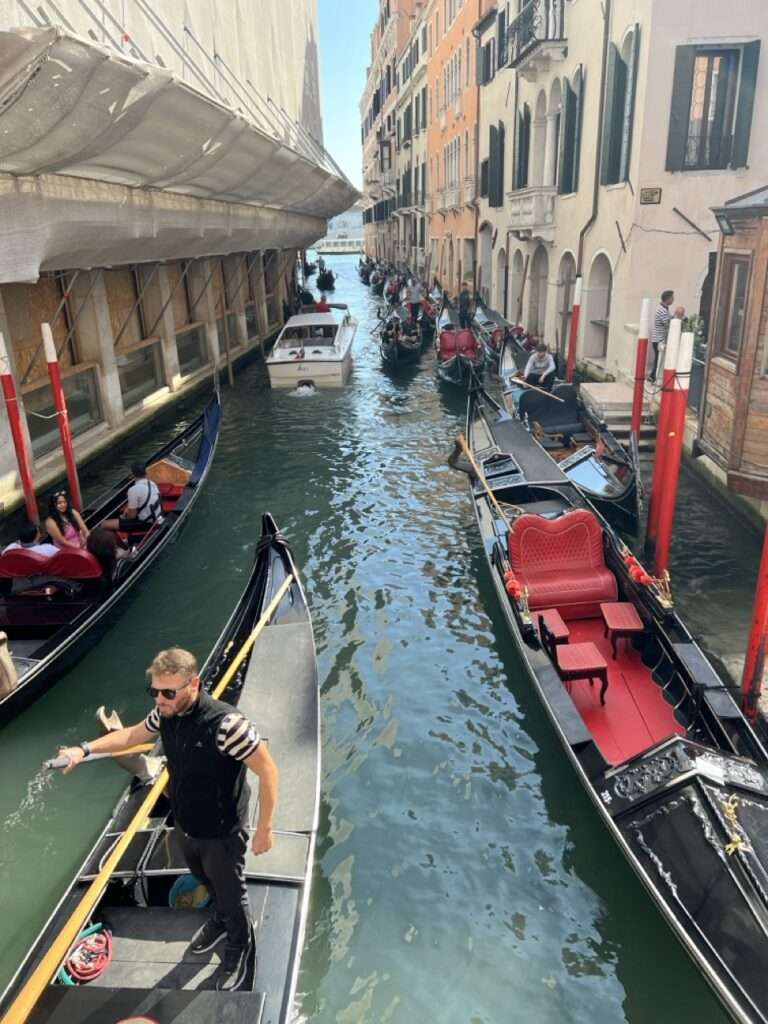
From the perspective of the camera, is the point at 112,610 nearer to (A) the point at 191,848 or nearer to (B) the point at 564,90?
(A) the point at 191,848

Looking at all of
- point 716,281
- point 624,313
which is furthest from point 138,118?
point 624,313

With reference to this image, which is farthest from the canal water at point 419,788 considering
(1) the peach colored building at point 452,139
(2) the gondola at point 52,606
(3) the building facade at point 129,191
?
(1) the peach colored building at point 452,139

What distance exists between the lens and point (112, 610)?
6.43 metres

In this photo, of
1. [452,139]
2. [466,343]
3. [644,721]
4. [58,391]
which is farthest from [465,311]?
[644,721]

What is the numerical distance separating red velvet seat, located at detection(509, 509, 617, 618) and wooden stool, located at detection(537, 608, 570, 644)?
0.45m

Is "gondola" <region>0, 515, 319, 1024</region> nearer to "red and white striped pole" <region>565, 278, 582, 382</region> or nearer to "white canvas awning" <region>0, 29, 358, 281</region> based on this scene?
"white canvas awning" <region>0, 29, 358, 281</region>

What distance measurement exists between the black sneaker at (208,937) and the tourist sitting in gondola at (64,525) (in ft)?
13.2

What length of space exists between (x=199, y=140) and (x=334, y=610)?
20.1 ft

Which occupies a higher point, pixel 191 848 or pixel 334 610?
pixel 191 848

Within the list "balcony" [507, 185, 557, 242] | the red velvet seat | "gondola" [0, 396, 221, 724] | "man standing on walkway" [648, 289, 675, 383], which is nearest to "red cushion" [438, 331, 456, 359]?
"balcony" [507, 185, 557, 242]

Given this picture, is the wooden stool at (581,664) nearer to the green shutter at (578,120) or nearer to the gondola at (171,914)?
the gondola at (171,914)

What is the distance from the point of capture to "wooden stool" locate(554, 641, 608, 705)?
193 inches

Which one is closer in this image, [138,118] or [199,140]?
[138,118]

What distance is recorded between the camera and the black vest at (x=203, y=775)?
2.68 metres
